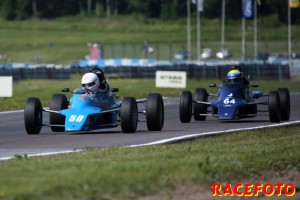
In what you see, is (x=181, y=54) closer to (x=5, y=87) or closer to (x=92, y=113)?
(x=5, y=87)

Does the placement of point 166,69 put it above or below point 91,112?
below

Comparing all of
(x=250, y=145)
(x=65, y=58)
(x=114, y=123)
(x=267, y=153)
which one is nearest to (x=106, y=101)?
(x=114, y=123)

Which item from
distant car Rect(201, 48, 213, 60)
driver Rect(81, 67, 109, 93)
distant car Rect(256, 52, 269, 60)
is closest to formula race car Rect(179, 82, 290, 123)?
driver Rect(81, 67, 109, 93)

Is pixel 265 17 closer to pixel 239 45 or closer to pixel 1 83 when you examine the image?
pixel 239 45

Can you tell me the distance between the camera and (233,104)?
26.0 meters

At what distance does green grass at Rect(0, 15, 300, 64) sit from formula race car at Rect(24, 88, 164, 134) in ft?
221

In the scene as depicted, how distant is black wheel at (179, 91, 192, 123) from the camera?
26.3 meters

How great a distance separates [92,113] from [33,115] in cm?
118

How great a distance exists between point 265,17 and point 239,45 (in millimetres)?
4615

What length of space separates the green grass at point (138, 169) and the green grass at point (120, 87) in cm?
2144

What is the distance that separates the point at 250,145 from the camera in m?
18.5

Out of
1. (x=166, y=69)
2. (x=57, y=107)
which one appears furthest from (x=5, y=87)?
(x=166, y=69)

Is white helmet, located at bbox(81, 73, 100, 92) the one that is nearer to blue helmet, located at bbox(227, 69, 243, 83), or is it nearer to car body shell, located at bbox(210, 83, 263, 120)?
car body shell, located at bbox(210, 83, 263, 120)

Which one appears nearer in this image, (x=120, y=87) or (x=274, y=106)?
(x=274, y=106)
